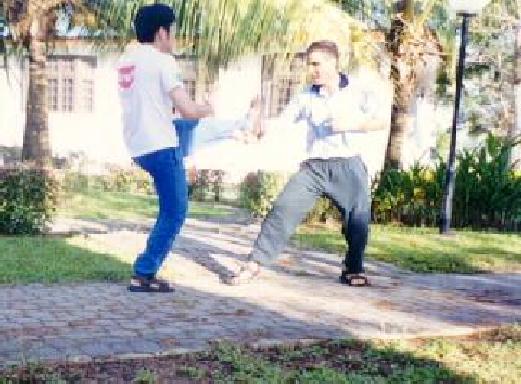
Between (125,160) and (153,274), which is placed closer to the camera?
(153,274)

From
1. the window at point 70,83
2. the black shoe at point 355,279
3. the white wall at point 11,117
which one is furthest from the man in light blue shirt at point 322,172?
the white wall at point 11,117

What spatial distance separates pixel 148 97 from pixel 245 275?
1478 millimetres

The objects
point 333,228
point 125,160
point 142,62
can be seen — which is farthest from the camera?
point 125,160

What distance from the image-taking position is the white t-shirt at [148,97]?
203 inches

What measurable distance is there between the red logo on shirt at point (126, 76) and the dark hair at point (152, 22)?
221 mm

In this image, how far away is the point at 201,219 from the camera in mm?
13258

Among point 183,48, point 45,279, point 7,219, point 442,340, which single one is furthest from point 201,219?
point 442,340

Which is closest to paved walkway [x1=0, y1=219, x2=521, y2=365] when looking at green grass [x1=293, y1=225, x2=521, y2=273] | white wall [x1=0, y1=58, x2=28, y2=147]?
green grass [x1=293, y1=225, x2=521, y2=273]

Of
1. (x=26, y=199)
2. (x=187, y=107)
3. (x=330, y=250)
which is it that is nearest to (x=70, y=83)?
(x=26, y=199)

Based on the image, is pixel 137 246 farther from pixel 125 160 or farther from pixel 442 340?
pixel 125 160

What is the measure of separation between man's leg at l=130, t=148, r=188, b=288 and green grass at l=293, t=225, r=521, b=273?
2.49 meters

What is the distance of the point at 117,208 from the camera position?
50.4 feet

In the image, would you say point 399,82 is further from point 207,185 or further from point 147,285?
point 147,285

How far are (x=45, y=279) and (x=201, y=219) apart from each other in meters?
7.59
